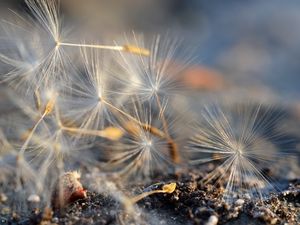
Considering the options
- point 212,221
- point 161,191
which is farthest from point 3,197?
point 212,221

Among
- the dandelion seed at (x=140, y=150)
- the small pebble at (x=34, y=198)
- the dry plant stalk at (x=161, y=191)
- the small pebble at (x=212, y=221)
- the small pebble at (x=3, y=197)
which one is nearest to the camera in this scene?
the small pebble at (x=212, y=221)

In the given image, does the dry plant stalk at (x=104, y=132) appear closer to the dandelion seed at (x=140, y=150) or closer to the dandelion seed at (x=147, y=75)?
the dandelion seed at (x=140, y=150)

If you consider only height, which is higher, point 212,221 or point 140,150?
point 140,150

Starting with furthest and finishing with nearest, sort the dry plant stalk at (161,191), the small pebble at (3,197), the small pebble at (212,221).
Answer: the small pebble at (3,197) → the dry plant stalk at (161,191) → the small pebble at (212,221)

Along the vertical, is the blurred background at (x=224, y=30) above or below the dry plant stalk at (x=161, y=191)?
above

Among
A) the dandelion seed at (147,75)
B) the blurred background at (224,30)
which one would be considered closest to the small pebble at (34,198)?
the dandelion seed at (147,75)

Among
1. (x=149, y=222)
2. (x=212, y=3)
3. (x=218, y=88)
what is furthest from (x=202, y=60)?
(x=149, y=222)

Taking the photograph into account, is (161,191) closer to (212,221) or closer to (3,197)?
(212,221)

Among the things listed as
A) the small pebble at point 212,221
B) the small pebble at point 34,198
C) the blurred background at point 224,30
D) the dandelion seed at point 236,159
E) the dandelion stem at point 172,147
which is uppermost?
the blurred background at point 224,30

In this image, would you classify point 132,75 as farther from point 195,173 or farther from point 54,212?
point 54,212
